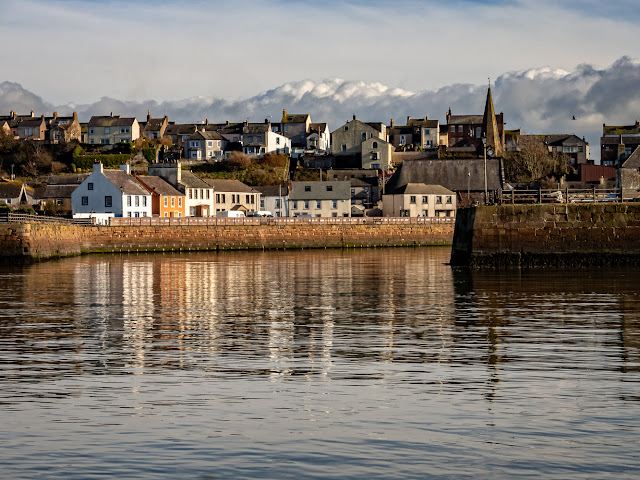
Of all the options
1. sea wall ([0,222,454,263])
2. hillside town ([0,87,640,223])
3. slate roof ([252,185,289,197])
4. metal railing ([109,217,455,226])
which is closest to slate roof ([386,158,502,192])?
hillside town ([0,87,640,223])

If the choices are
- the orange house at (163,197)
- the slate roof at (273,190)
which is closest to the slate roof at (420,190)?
the slate roof at (273,190)

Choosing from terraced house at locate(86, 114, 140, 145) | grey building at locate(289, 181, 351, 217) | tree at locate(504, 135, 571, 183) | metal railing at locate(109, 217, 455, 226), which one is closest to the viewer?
metal railing at locate(109, 217, 455, 226)

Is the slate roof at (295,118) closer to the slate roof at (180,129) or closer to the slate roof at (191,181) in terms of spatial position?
the slate roof at (180,129)

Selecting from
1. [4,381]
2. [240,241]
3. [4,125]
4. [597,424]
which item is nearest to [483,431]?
[597,424]

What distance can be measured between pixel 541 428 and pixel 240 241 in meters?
74.2

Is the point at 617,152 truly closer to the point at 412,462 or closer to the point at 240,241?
the point at 240,241

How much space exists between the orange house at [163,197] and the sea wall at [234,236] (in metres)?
17.9

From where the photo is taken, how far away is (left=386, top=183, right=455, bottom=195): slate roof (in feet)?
363

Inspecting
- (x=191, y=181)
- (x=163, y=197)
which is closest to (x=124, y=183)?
(x=163, y=197)

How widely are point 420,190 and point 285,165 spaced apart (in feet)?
113

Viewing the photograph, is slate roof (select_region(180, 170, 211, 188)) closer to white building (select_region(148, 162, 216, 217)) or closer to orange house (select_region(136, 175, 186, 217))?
white building (select_region(148, 162, 216, 217))

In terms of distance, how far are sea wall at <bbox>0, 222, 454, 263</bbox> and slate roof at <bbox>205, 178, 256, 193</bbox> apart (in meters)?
28.6

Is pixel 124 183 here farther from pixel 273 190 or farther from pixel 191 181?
pixel 273 190

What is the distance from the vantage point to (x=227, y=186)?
11688cm
